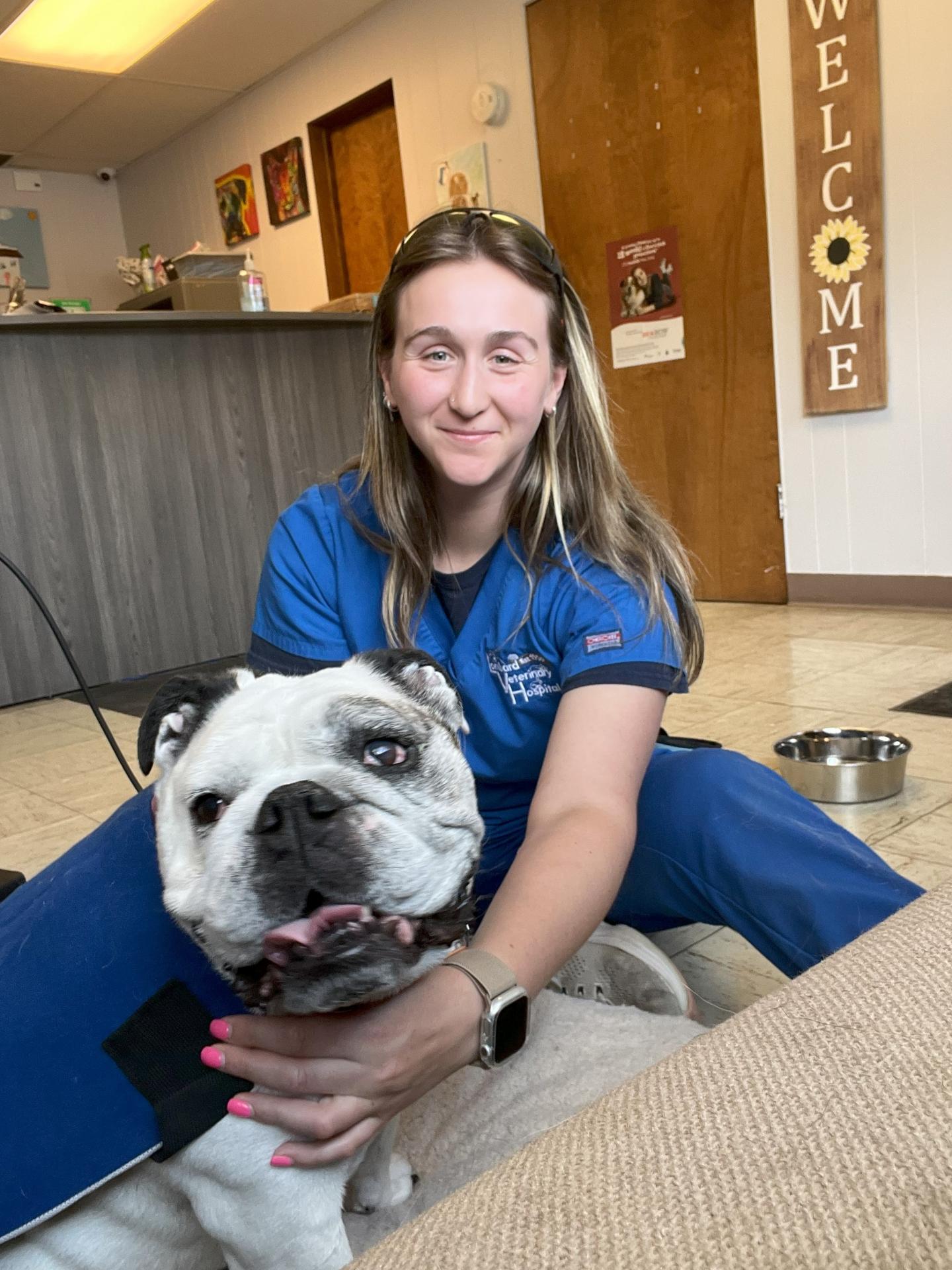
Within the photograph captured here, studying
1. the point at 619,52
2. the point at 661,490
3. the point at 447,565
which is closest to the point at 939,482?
the point at 661,490

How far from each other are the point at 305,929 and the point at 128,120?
715 cm

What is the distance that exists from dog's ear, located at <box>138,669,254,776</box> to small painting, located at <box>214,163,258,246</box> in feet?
21.1

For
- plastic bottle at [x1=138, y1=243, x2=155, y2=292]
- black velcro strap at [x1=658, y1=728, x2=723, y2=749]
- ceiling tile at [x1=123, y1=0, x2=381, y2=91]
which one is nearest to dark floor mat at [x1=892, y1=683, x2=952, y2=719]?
black velcro strap at [x1=658, y1=728, x2=723, y2=749]

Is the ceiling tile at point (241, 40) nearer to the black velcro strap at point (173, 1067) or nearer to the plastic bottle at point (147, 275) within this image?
the plastic bottle at point (147, 275)

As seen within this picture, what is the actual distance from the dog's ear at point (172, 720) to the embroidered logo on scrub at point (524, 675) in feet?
1.62

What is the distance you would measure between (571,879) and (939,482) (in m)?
3.21

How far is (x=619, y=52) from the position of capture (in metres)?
4.35

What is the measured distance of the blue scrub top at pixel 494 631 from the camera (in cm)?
125

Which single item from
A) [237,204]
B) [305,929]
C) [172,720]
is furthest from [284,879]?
[237,204]

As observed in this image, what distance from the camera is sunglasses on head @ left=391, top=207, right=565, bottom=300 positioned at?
4.52 feet

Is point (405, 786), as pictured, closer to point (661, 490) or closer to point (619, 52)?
point (661, 490)

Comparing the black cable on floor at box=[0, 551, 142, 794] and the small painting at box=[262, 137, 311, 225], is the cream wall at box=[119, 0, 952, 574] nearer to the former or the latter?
the small painting at box=[262, 137, 311, 225]

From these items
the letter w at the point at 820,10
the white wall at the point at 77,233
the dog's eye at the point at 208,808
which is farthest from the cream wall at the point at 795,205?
the dog's eye at the point at 208,808

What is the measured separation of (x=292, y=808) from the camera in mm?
721
